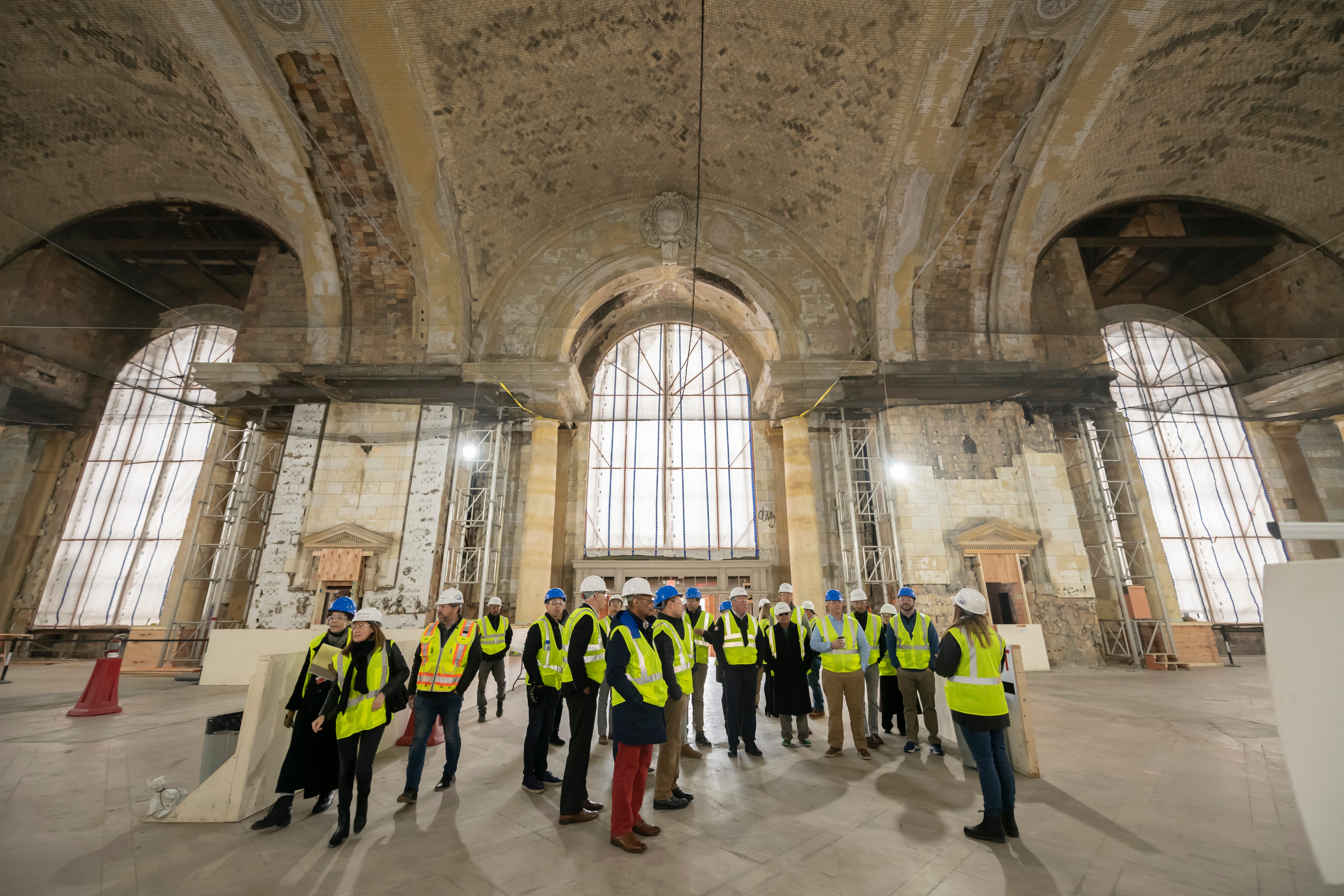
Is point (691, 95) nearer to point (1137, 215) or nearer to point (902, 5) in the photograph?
point (902, 5)

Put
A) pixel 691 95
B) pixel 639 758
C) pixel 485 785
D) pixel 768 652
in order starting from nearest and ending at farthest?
pixel 639 758, pixel 485 785, pixel 768 652, pixel 691 95

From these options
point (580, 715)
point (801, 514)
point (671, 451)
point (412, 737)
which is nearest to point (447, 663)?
point (580, 715)

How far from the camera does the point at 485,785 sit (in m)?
4.19

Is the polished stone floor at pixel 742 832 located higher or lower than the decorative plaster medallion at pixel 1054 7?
lower

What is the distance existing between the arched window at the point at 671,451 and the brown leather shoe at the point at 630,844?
1108 centimetres

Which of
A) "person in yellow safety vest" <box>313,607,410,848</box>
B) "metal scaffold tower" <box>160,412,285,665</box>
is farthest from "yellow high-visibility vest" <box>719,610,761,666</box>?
"metal scaffold tower" <box>160,412,285,665</box>

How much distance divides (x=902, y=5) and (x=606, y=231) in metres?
7.11

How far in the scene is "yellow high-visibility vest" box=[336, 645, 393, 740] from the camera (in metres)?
3.24

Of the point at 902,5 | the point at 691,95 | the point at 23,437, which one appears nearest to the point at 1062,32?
the point at 902,5

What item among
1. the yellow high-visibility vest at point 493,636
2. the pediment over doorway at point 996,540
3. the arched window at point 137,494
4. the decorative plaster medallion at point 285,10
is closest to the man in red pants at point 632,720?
the yellow high-visibility vest at point 493,636

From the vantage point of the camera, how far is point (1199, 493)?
14.2 metres

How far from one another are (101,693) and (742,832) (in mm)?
8395

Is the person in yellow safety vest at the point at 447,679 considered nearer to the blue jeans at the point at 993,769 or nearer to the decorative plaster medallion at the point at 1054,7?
the blue jeans at the point at 993,769

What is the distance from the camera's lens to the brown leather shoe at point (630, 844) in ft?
9.76
